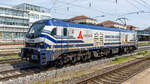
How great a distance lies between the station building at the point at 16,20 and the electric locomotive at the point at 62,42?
42.2m

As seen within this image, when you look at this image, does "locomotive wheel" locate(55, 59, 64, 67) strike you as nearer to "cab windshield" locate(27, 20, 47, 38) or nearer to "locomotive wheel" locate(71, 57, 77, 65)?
"locomotive wheel" locate(71, 57, 77, 65)

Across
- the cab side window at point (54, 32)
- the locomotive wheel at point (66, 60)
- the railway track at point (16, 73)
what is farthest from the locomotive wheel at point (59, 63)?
the cab side window at point (54, 32)

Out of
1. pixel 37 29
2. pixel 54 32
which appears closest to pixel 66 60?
pixel 54 32

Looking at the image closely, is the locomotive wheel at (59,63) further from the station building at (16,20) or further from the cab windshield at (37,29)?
the station building at (16,20)

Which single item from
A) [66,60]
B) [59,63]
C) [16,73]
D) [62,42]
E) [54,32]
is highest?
[54,32]

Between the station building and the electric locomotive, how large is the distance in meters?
42.2

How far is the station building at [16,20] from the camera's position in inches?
1977

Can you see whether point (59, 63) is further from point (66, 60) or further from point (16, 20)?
point (16, 20)

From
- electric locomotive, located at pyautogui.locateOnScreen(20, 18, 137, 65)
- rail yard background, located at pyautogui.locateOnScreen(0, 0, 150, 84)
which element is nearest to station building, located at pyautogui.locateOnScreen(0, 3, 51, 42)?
rail yard background, located at pyautogui.locateOnScreen(0, 0, 150, 84)

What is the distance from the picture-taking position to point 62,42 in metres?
12.0

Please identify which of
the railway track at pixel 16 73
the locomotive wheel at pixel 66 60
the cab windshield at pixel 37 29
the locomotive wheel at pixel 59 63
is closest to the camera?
the railway track at pixel 16 73

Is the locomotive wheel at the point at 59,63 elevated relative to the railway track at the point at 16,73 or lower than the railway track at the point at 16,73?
elevated

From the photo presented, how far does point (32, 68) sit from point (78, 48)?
461 centimetres

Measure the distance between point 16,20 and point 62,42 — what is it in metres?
48.4
